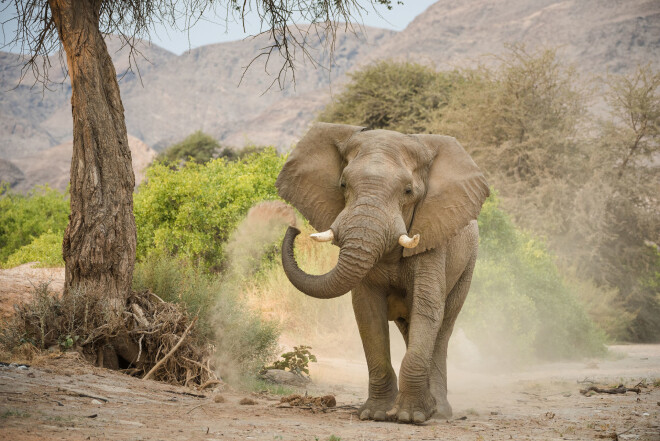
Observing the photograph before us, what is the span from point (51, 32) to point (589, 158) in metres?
20.9

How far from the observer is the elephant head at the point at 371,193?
587cm

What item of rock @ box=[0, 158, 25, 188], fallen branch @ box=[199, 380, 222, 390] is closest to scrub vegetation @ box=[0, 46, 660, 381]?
fallen branch @ box=[199, 380, 222, 390]

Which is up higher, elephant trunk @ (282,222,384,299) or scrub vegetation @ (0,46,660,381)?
scrub vegetation @ (0,46,660,381)

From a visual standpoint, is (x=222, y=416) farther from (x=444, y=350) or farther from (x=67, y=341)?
(x=444, y=350)

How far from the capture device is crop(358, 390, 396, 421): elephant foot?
20.9 feet

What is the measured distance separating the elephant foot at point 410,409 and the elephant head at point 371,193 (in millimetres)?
1146

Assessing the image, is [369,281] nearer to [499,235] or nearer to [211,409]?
[211,409]

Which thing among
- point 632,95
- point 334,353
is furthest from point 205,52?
point 334,353

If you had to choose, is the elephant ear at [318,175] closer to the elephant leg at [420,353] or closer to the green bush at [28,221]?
the elephant leg at [420,353]

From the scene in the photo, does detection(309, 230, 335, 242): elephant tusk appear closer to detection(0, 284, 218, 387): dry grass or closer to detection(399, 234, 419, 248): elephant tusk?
detection(399, 234, 419, 248): elephant tusk

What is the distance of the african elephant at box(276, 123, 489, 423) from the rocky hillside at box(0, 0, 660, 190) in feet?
133

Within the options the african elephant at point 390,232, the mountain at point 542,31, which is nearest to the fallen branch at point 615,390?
the african elephant at point 390,232

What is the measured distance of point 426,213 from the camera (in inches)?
259

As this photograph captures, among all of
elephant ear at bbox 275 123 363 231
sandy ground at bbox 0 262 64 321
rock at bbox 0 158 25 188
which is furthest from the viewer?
rock at bbox 0 158 25 188
